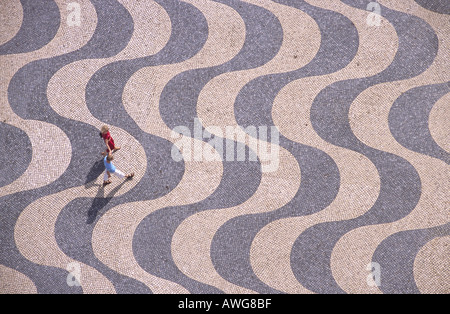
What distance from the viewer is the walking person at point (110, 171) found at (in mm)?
6007

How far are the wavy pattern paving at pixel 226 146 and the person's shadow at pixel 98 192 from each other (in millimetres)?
22

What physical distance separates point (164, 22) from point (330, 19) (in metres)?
2.85

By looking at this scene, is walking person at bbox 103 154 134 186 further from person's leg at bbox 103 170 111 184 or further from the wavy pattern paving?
the wavy pattern paving

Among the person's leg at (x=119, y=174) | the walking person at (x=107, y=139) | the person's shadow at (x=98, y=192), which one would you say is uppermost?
the walking person at (x=107, y=139)

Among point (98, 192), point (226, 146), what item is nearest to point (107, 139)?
point (98, 192)

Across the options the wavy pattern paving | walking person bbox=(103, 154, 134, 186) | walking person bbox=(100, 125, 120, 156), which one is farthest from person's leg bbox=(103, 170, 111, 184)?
walking person bbox=(100, 125, 120, 156)

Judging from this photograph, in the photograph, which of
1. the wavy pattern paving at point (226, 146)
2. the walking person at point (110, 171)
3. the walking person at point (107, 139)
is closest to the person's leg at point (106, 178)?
the walking person at point (110, 171)

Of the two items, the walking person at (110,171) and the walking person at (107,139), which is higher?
the walking person at (107,139)

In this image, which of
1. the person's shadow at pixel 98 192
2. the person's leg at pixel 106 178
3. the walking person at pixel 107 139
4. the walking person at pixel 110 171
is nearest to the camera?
the walking person at pixel 110 171

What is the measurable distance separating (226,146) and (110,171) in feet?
6.23

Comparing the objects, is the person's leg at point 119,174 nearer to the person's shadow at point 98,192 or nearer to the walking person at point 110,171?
the walking person at point 110,171

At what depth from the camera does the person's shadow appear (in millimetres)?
6559

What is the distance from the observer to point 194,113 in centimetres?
674

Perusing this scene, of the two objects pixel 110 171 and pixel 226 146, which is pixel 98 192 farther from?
pixel 226 146
